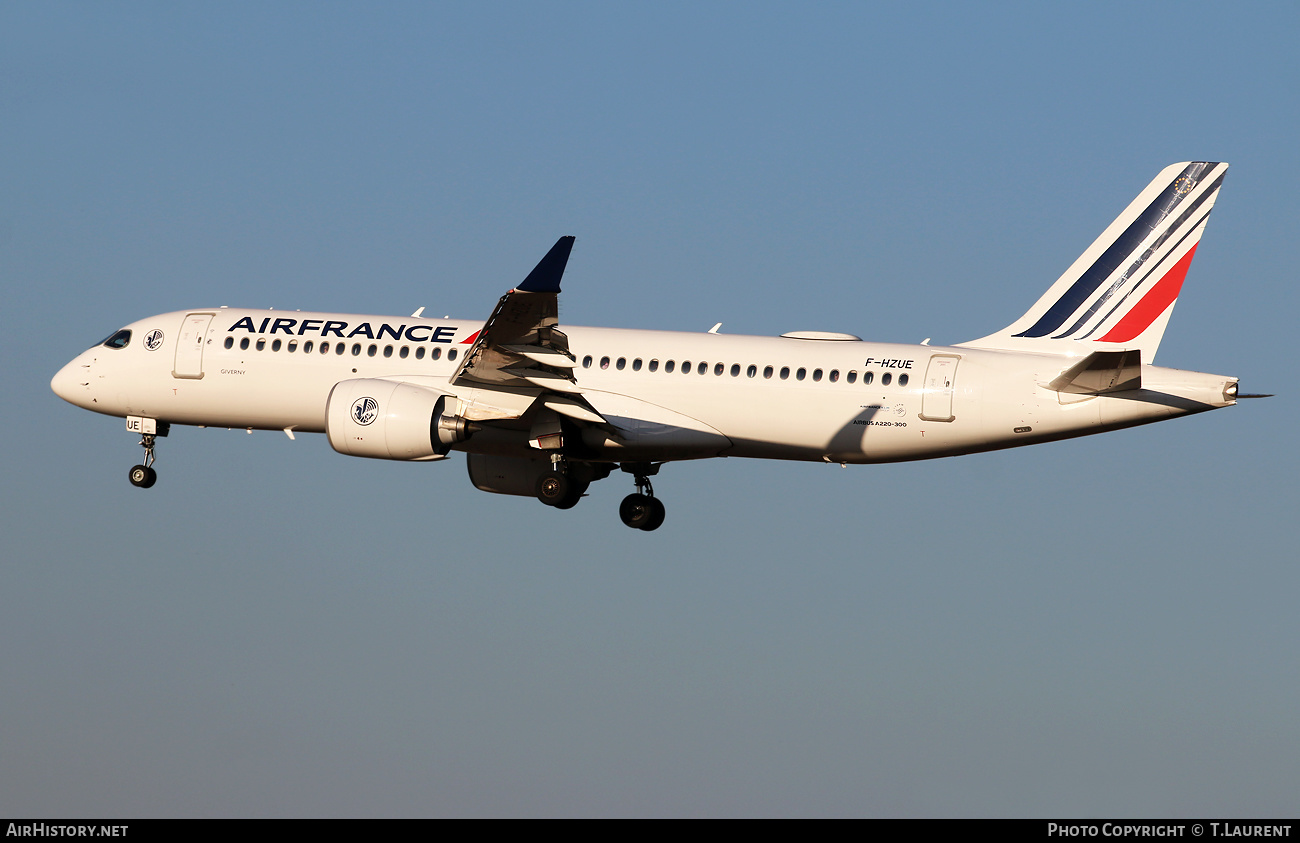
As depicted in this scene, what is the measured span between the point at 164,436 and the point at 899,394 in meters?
20.0

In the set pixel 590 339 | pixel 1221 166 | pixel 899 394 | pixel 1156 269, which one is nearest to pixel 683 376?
pixel 590 339

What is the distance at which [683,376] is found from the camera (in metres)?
36.8

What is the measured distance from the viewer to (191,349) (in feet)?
131

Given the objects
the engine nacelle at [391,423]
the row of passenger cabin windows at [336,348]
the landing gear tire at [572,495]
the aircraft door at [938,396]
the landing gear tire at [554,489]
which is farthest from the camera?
the row of passenger cabin windows at [336,348]

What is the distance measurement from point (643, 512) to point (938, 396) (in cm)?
903

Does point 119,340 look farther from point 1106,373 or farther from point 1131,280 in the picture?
point 1131,280

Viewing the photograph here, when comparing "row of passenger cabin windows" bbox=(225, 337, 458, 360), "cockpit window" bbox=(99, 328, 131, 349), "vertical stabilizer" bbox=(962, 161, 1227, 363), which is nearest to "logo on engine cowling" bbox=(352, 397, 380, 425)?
"row of passenger cabin windows" bbox=(225, 337, 458, 360)

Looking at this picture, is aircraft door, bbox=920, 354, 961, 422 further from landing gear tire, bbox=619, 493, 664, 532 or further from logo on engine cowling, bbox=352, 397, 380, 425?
logo on engine cowling, bbox=352, 397, 380, 425

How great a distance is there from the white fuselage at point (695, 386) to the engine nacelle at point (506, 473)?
11.4ft

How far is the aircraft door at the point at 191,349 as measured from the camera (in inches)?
1566

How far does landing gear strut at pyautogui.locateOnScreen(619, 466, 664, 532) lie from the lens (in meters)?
40.2

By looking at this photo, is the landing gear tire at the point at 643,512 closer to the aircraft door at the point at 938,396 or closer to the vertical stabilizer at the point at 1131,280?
the aircraft door at the point at 938,396

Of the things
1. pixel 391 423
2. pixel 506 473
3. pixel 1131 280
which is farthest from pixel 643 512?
pixel 1131 280

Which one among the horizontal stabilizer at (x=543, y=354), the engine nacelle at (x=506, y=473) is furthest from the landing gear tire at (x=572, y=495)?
the horizontal stabilizer at (x=543, y=354)
